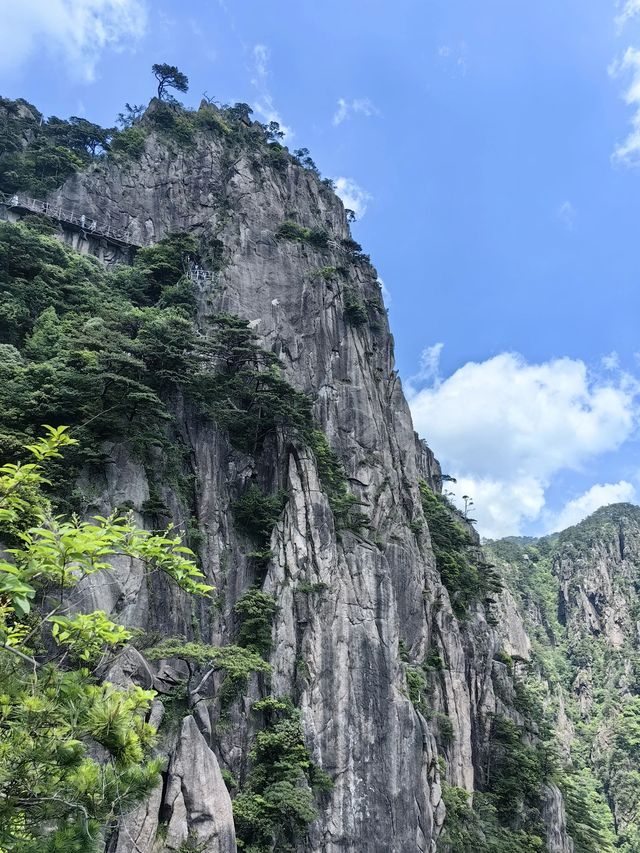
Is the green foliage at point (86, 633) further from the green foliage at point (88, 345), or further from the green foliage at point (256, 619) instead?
the green foliage at point (256, 619)

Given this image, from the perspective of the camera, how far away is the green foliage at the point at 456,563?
34938 millimetres

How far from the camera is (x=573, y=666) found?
278 ft

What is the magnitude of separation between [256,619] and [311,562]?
3.56 m

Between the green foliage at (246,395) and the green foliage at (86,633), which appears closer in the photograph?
the green foliage at (86,633)

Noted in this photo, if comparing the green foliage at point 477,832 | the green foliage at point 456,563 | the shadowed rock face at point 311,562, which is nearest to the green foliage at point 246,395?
the shadowed rock face at point 311,562

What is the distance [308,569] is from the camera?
72.2 feet

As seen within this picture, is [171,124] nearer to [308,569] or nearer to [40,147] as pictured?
[40,147]

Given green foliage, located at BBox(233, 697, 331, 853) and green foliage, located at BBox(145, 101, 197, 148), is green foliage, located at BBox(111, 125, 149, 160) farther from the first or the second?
green foliage, located at BBox(233, 697, 331, 853)

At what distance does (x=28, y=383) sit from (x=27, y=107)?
3500cm

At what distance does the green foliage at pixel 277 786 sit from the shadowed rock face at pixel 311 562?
615mm

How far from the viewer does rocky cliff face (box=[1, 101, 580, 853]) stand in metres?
16.9

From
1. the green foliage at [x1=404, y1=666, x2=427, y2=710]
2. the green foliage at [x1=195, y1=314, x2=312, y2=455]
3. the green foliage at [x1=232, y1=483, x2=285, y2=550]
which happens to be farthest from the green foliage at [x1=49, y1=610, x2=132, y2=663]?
the green foliage at [x1=404, y1=666, x2=427, y2=710]

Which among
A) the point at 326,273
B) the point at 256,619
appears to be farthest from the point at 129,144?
the point at 256,619

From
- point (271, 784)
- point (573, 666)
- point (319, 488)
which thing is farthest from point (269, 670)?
point (573, 666)
